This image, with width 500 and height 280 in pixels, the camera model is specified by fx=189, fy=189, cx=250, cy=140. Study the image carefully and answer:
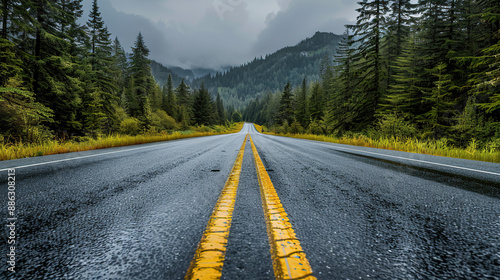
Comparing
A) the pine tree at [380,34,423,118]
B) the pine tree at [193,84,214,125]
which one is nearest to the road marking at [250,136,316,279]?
the pine tree at [380,34,423,118]

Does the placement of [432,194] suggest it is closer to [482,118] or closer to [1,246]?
[1,246]

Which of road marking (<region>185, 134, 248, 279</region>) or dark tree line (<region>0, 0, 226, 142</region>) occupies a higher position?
dark tree line (<region>0, 0, 226, 142</region>)

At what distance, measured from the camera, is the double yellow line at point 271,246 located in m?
0.85

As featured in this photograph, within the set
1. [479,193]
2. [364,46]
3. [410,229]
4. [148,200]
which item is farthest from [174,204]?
[364,46]

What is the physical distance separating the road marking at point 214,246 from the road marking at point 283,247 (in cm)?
27

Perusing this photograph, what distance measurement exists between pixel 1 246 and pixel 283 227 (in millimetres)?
1618

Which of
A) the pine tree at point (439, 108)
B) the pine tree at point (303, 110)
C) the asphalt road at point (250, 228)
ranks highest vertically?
the pine tree at point (303, 110)

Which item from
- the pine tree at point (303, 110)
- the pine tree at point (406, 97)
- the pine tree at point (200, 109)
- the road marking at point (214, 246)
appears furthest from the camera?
the pine tree at point (200, 109)

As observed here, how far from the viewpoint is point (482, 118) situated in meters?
9.97

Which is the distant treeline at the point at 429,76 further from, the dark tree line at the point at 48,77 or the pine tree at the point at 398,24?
the dark tree line at the point at 48,77

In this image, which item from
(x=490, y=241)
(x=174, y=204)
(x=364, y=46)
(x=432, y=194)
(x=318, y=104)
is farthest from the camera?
(x=318, y=104)

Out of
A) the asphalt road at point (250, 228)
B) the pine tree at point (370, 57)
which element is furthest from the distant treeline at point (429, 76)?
the asphalt road at point (250, 228)

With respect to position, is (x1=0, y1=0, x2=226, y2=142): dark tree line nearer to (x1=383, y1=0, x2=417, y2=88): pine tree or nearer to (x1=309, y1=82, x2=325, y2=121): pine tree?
(x1=383, y1=0, x2=417, y2=88): pine tree

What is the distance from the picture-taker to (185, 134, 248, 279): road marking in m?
0.84
